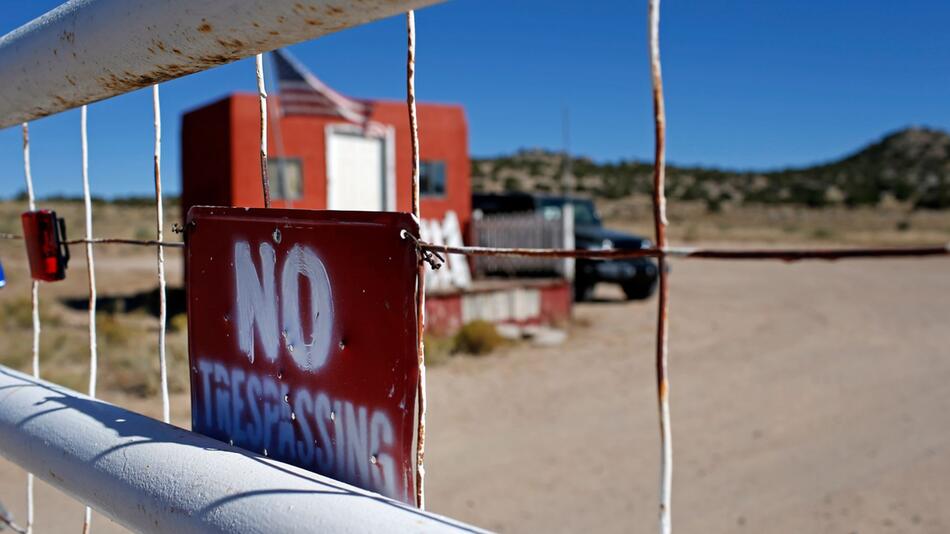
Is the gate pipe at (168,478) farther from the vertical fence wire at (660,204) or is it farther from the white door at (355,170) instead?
the white door at (355,170)

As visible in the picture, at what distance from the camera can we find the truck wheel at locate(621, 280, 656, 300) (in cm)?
1430

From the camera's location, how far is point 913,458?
209 inches

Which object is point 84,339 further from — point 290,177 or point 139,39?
point 139,39

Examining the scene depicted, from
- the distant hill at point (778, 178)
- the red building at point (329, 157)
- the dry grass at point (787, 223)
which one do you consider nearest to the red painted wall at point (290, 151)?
the red building at point (329, 157)

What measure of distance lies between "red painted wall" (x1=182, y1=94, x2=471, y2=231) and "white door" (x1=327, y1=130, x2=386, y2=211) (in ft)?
0.54

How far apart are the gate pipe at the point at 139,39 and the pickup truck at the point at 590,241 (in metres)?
12.2

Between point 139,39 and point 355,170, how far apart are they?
12335 mm

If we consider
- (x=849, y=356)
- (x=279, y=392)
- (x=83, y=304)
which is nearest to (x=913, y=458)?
(x=849, y=356)

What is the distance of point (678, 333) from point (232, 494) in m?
10.1

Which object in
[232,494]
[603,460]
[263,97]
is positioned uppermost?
[263,97]

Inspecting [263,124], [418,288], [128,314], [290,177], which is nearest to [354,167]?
[290,177]

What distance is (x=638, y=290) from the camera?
47.3 feet

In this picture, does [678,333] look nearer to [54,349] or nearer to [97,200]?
[54,349]

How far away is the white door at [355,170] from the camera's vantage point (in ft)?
43.6
